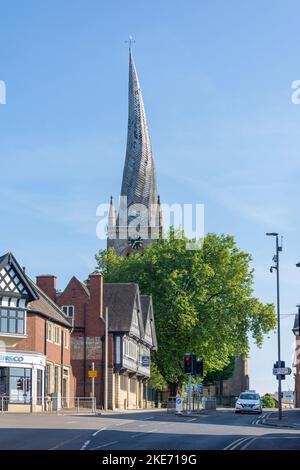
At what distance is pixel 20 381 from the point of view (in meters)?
62.6

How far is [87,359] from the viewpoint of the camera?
75.9 m

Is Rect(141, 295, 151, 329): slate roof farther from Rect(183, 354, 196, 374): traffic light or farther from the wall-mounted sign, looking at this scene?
Rect(183, 354, 196, 374): traffic light

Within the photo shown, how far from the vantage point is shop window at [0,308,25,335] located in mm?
61750

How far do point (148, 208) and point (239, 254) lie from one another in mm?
71823

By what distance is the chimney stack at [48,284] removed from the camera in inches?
Result: 3012

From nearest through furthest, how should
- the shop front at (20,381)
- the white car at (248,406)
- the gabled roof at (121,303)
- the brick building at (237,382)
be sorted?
the shop front at (20,381) < the white car at (248,406) < the gabled roof at (121,303) < the brick building at (237,382)

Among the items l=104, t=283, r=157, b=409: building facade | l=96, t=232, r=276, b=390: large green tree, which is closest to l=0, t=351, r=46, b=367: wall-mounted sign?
l=104, t=283, r=157, b=409: building facade

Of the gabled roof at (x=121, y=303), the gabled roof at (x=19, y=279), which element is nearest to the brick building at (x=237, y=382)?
the gabled roof at (x=121, y=303)

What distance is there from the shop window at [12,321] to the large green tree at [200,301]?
21462mm

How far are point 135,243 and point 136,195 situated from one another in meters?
14.6

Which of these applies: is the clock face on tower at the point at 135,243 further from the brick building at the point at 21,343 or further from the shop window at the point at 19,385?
the shop window at the point at 19,385
